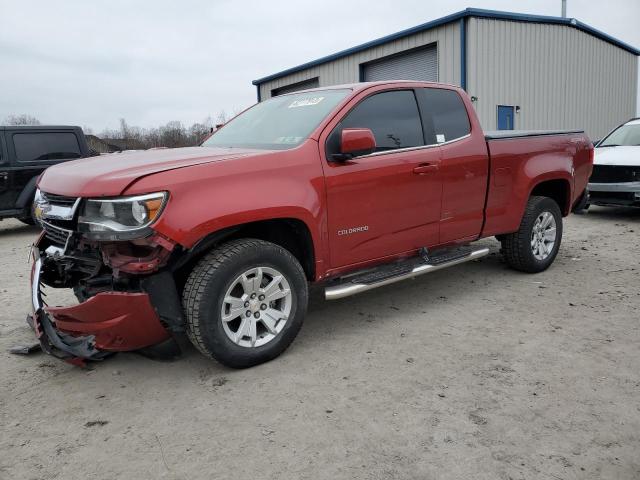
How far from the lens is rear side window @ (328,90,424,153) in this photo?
402cm

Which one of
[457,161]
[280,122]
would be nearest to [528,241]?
[457,161]

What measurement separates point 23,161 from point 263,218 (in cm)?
787

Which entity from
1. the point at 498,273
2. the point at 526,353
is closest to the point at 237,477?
the point at 526,353

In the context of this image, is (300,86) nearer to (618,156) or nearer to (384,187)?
(618,156)

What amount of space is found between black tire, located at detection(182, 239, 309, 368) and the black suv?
24.7ft

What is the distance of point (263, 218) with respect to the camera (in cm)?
330

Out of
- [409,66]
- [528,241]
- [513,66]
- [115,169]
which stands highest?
[409,66]

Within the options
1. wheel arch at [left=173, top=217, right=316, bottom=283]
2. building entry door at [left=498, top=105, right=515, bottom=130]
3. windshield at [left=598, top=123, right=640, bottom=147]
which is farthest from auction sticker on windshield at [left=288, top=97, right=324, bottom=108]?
building entry door at [left=498, top=105, right=515, bottom=130]

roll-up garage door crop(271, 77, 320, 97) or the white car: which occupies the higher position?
roll-up garage door crop(271, 77, 320, 97)

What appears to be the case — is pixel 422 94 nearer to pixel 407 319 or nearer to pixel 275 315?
pixel 407 319

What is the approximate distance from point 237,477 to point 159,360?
4.67 feet

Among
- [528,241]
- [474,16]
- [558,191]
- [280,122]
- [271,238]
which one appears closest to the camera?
[271,238]

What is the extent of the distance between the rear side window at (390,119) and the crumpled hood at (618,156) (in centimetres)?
594

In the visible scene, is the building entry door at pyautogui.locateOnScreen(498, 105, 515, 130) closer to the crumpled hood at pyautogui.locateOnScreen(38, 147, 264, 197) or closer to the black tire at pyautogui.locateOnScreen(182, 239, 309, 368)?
the crumpled hood at pyautogui.locateOnScreen(38, 147, 264, 197)
